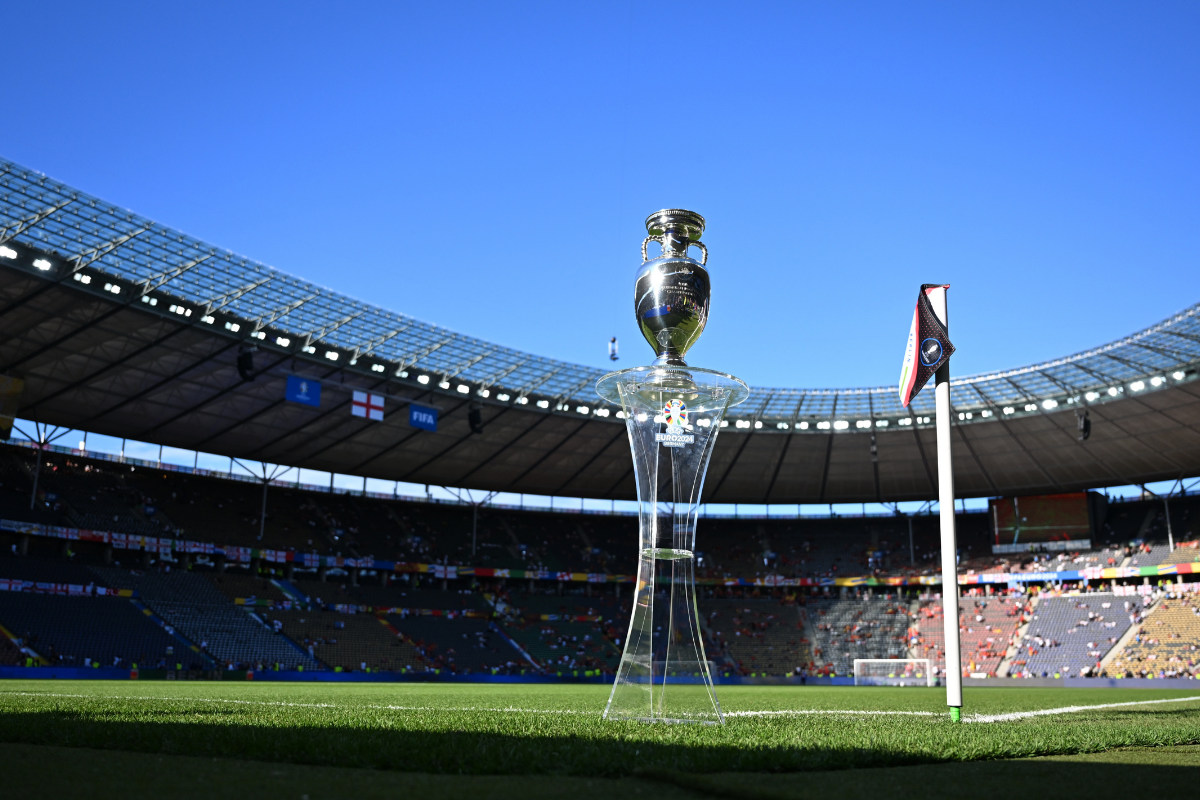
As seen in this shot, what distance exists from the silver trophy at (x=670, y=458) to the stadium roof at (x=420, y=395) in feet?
84.3

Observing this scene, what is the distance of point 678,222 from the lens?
9078 millimetres

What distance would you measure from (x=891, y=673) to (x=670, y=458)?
1844 inches

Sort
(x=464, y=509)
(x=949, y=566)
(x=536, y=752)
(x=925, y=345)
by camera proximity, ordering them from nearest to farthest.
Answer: (x=536, y=752)
(x=949, y=566)
(x=925, y=345)
(x=464, y=509)

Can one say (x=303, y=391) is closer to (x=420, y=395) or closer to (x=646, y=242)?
(x=420, y=395)

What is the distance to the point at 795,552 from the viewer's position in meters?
63.0

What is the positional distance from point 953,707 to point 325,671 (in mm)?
37879

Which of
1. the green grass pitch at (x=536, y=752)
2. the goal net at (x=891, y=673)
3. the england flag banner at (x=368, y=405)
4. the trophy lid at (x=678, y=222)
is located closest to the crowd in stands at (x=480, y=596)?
the goal net at (x=891, y=673)

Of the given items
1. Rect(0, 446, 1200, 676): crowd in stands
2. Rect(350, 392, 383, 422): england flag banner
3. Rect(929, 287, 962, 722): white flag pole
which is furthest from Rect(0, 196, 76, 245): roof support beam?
Rect(929, 287, 962, 722): white flag pole

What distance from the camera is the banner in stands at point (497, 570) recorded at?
A: 144 ft

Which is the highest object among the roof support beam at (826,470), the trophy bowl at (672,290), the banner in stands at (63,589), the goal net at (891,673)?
the roof support beam at (826,470)

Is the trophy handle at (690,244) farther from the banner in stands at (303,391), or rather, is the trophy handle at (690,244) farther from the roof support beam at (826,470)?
the roof support beam at (826,470)

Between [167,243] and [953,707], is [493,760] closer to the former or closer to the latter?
[953,707]

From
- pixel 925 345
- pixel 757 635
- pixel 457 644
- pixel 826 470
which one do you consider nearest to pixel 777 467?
pixel 826 470

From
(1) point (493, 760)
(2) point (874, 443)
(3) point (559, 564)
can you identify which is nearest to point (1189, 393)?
(2) point (874, 443)
